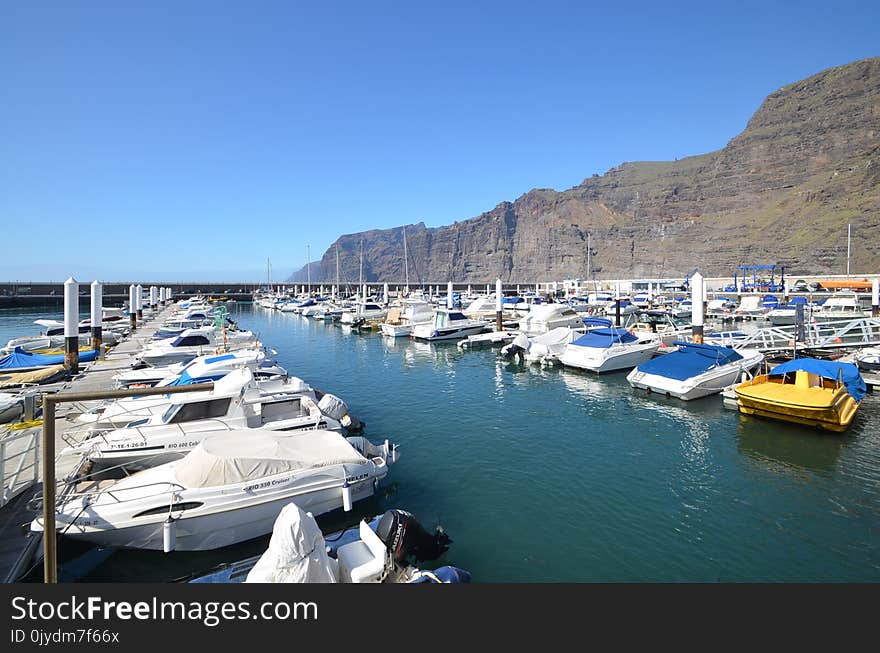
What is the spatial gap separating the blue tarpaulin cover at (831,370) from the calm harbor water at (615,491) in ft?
3.79

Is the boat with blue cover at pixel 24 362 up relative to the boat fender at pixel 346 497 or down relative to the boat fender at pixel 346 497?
up

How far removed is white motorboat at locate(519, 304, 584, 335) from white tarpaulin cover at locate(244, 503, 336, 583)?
120 feet

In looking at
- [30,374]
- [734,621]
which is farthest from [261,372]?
[734,621]

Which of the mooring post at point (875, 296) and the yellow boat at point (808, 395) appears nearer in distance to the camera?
the yellow boat at point (808, 395)

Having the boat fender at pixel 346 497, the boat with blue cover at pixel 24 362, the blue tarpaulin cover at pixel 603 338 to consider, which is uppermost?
the blue tarpaulin cover at pixel 603 338

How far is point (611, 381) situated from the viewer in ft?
87.0

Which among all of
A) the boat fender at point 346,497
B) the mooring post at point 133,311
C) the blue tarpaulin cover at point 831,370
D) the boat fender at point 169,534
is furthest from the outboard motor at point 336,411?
the mooring post at point 133,311

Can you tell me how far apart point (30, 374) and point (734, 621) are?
2935 cm

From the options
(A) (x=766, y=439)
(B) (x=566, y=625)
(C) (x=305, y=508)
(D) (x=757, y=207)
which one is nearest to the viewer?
(B) (x=566, y=625)

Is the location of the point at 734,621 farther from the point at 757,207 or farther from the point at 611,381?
the point at 757,207

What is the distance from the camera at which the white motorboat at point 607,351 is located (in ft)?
91.2

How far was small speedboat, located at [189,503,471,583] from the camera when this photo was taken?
20.3 feet

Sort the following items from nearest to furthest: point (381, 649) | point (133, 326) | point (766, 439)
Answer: point (381, 649), point (766, 439), point (133, 326)

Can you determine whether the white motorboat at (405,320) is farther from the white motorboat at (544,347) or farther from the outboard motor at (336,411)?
the outboard motor at (336,411)
